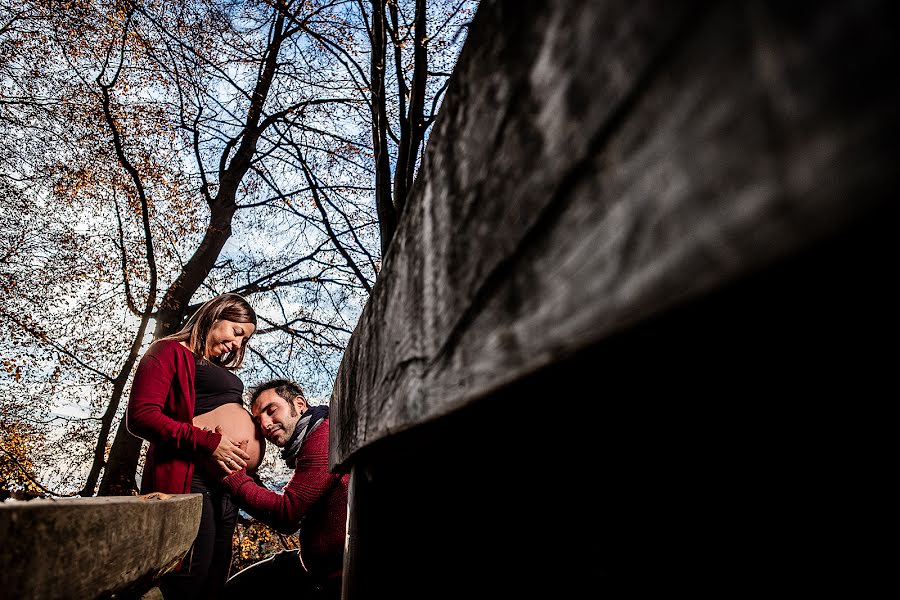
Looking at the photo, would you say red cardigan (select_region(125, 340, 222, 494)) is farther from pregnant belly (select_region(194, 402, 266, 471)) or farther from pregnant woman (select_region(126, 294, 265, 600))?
pregnant belly (select_region(194, 402, 266, 471))

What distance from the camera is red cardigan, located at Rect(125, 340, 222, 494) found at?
113 inches

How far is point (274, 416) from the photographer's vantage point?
158 inches

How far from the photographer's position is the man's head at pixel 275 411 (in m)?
4.00

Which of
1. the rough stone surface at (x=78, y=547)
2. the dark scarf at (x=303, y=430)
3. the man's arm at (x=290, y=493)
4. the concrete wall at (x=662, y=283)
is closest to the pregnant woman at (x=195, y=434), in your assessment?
the man's arm at (x=290, y=493)

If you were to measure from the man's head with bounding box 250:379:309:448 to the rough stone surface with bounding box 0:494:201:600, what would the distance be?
3.02 metres

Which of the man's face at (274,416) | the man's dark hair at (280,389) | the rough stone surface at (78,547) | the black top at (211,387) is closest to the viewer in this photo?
the rough stone surface at (78,547)

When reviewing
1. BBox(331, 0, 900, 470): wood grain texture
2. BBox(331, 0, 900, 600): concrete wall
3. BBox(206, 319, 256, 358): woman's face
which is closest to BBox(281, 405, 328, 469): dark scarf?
BBox(206, 319, 256, 358): woman's face

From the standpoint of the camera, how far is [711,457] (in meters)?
0.37

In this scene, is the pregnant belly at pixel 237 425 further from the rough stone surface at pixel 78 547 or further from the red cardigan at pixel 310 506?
the rough stone surface at pixel 78 547

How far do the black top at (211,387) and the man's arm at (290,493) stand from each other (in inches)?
25.1

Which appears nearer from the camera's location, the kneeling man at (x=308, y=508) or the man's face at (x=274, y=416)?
the kneeling man at (x=308, y=508)

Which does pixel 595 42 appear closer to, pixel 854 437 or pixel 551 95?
pixel 551 95

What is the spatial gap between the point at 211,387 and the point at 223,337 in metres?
0.50

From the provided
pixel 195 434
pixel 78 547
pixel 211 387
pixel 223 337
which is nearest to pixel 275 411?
pixel 211 387
